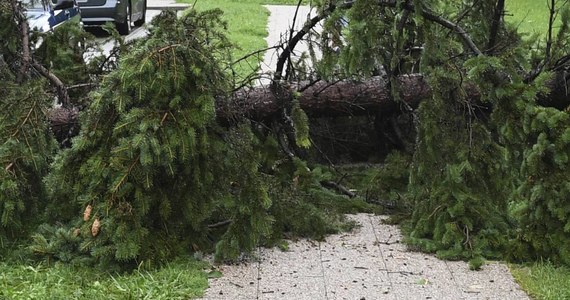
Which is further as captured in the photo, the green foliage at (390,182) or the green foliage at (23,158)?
the green foliage at (390,182)

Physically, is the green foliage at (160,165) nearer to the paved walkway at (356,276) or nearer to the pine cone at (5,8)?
the paved walkway at (356,276)

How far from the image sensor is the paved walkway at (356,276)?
5223 mm

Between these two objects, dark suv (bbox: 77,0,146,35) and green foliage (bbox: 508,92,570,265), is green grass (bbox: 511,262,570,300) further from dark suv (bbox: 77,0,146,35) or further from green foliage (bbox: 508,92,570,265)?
dark suv (bbox: 77,0,146,35)

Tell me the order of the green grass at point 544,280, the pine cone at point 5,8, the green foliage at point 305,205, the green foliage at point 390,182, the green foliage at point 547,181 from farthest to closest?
the green foliage at point 390,182
the pine cone at point 5,8
the green foliage at point 305,205
the green foliage at point 547,181
the green grass at point 544,280

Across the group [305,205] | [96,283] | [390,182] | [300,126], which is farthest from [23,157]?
[390,182]

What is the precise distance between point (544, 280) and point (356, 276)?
1.18 metres

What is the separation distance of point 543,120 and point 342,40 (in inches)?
63.1

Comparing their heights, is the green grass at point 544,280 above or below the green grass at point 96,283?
above

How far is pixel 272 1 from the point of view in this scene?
2981 cm

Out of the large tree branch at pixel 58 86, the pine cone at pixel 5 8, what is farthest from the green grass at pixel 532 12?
the pine cone at pixel 5 8

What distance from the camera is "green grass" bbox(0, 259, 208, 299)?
4.98m

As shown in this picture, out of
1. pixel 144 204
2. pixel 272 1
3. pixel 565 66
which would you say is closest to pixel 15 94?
pixel 144 204

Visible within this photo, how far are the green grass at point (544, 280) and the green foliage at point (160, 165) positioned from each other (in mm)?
1718

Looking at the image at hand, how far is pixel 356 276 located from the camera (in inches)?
217
